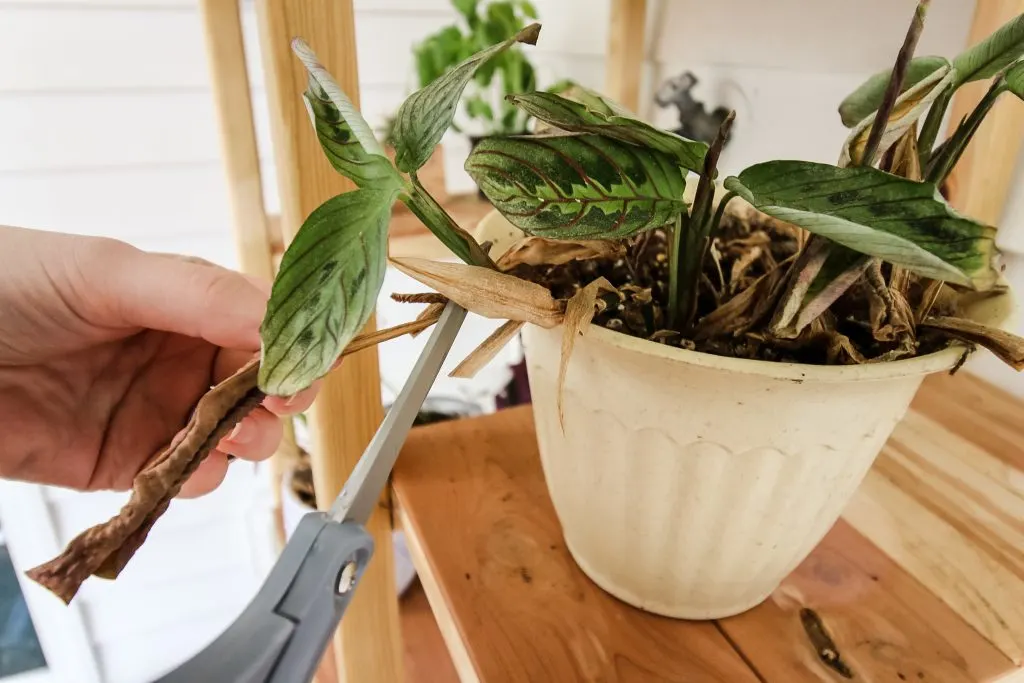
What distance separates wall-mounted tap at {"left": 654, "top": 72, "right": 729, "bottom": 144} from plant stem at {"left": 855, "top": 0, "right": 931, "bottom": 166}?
578mm

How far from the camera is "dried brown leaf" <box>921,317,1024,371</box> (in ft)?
0.88

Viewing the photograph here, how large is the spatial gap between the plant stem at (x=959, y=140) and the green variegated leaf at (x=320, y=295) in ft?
0.71

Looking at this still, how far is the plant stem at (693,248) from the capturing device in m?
0.27

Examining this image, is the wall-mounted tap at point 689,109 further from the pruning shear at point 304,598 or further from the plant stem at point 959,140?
the pruning shear at point 304,598

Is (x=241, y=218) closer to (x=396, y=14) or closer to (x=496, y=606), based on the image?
(x=396, y=14)

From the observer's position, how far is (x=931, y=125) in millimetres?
299

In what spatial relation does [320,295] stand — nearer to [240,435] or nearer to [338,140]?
[338,140]

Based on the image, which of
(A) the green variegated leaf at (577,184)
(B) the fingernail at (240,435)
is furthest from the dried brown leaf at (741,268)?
(B) the fingernail at (240,435)

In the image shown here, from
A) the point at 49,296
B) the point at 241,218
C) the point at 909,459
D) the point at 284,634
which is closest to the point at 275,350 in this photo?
the point at 284,634

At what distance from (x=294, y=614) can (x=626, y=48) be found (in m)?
0.74

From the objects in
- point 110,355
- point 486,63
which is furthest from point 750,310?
point 486,63

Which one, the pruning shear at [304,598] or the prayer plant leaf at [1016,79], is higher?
the prayer plant leaf at [1016,79]

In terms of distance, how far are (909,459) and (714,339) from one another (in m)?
0.27

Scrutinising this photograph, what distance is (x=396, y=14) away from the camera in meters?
0.91
